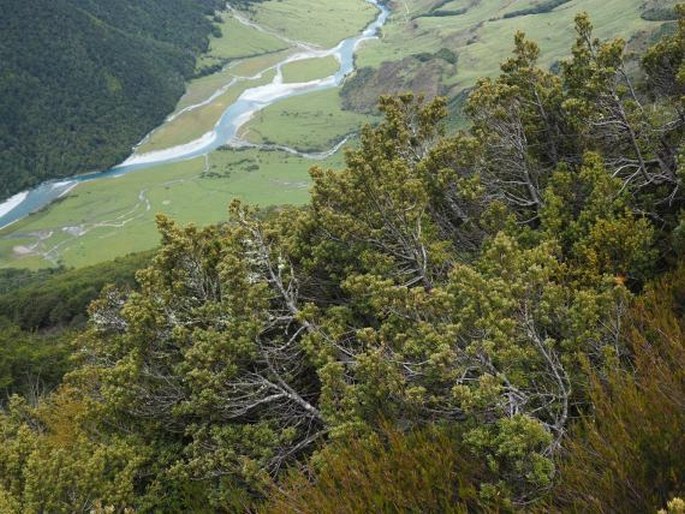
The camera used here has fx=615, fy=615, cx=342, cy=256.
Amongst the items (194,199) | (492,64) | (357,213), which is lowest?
(194,199)

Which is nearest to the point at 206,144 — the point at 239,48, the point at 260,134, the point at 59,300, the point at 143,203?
the point at 260,134

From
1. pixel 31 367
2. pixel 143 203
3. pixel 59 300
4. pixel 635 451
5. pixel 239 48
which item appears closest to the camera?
pixel 635 451

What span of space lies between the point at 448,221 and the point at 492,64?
11481 centimetres

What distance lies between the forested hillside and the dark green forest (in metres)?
127

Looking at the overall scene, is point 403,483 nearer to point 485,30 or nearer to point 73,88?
A: point 485,30

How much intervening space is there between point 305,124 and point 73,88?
2600 inches

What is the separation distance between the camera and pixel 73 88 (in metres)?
155

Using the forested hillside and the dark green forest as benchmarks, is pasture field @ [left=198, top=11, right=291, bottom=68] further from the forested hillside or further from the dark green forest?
the dark green forest

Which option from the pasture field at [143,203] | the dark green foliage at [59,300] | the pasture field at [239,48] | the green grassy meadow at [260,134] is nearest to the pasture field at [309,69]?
the green grassy meadow at [260,134]

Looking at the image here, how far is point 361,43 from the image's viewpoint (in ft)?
594

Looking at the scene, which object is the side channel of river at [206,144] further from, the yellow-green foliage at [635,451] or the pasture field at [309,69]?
the yellow-green foliage at [635,451]

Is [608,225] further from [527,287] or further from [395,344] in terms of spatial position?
[395,344]

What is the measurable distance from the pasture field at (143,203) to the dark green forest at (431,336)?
7886 cm

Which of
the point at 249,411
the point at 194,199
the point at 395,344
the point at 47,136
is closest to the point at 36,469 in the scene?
the point at 249,411
